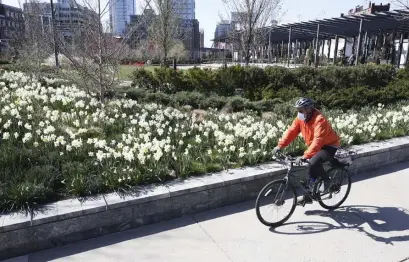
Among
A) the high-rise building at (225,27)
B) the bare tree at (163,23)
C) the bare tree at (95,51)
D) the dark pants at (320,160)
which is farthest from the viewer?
the high-rise building at (225,27)

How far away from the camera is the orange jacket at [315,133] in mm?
3936

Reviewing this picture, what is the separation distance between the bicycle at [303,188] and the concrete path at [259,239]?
0.14m

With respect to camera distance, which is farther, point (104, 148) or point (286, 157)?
point (104, 148)

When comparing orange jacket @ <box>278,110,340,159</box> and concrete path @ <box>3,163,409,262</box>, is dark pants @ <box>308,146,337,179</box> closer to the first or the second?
orange jacket @ <box>278,110,340,159</box>

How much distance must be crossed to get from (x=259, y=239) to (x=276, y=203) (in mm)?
509

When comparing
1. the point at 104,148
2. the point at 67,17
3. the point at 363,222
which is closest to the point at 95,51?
the point at 67,17

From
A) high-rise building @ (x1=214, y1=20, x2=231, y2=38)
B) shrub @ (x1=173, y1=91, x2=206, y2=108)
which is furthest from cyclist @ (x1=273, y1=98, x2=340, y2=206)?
high-rise building @ (x1=214, y1=20, x2=231, y2=38)

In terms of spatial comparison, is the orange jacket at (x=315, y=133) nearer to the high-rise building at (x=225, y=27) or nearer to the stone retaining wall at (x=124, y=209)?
the stone retaining wall at (x=124, y=209)

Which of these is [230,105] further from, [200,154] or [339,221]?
[339,221]

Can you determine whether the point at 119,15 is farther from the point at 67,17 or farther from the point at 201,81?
the point at 201,81

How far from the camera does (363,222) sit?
4211 millimetres

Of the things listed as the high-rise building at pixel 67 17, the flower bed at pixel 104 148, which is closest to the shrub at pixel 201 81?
the high-rise building at pixel 67 17

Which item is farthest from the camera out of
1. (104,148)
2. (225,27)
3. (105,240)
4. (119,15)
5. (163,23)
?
(225,27)

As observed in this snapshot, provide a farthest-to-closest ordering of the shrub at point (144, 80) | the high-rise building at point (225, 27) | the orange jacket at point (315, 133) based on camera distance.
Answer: the high-rise building at point (225, 27), the shrub at point (144, 80), the orange jacket at point (315, 133)
